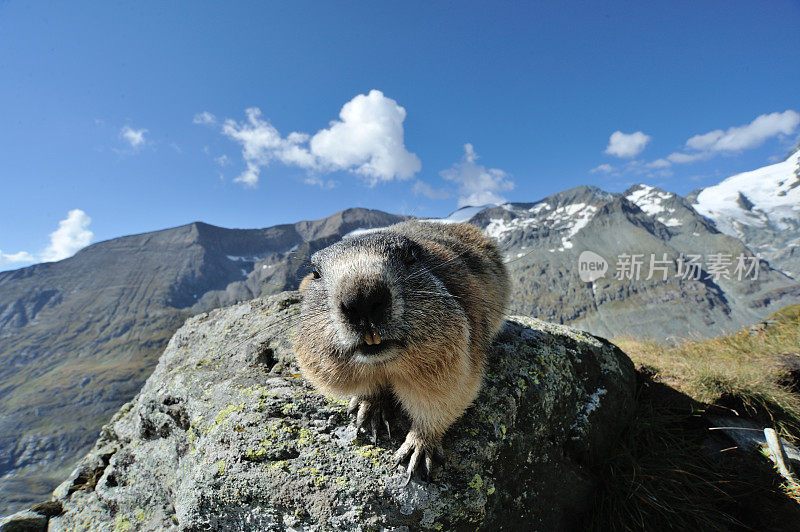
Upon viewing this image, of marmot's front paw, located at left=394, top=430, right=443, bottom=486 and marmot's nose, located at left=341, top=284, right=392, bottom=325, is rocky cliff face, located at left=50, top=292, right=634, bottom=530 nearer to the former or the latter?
marmot's front paw, located at left=394, top=430, right=443, bottom=486

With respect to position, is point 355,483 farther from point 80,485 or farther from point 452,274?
point 80,485

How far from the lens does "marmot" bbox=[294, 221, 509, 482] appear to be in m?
3.20

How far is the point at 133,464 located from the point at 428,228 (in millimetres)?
6381

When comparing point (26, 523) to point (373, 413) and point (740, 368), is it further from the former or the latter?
point (740, 368)

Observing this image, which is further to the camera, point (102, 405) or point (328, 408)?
point (102, 405)

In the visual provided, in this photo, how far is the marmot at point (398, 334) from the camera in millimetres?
3202

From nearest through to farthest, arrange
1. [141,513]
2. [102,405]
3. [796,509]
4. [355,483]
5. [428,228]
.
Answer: [355,483]
[141,513]
[796,509]
[428,228]
[102,405]

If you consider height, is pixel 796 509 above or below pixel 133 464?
below

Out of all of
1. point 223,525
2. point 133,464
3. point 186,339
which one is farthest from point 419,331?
point 186,339

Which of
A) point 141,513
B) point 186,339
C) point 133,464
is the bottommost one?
point 141,513

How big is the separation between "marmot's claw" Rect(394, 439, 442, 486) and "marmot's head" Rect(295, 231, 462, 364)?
3.69 feet

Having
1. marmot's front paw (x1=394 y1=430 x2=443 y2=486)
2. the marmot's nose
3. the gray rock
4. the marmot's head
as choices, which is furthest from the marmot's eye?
the gray rock

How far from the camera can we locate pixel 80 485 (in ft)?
20.8

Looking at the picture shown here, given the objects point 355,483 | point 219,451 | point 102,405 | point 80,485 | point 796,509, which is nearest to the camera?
point 355,483
